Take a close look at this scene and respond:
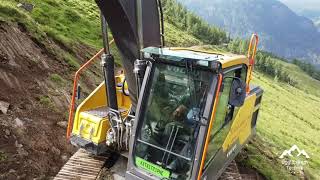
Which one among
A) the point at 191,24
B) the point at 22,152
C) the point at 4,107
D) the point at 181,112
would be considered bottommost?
the point at 191,24

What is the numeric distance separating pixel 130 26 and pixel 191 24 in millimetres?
126055

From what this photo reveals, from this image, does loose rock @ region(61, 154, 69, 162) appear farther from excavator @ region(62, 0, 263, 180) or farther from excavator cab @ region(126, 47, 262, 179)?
excavator cab @ region(126, 47, 262, 179)

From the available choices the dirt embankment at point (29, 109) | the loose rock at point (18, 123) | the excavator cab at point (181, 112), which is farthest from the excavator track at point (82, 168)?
the loose rock at point (18, 123)

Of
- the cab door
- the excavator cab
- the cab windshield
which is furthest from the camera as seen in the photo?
the cab door

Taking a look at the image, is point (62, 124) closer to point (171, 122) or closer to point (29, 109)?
point (29, 109)

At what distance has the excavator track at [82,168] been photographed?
7.96 meters

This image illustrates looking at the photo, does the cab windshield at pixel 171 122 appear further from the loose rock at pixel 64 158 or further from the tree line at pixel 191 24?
the tree line at pixel 191 24

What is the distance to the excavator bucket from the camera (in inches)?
253

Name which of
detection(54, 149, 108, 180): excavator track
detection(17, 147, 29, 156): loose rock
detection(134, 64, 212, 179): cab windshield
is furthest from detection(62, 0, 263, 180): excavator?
detection(17, 147, 29, 156): loose rock

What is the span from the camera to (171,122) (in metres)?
6.81

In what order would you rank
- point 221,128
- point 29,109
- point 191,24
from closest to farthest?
point 221,128 → point 29,109 → point 191,24

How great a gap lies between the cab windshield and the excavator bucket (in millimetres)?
610

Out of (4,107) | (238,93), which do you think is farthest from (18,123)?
(238,93)

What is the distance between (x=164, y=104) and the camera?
6883mm
